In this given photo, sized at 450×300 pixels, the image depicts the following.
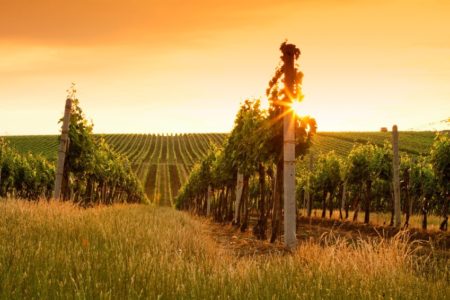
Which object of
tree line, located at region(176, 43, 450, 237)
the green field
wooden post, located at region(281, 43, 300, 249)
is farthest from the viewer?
the green field

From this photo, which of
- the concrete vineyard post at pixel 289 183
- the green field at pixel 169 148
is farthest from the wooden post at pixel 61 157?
the green field at pixel 169 148

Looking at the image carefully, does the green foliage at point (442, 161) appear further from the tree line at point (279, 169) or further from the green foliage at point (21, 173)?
the green foliage at point (21, 173)

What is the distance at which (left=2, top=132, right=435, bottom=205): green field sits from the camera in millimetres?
93188

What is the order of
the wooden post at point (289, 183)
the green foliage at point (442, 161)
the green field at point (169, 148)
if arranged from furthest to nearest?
the green field at point (169, 148) < the green foliage at point (442, 161) < the wooden post at point (289, 183)

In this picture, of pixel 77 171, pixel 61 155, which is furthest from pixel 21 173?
pixel 61 155

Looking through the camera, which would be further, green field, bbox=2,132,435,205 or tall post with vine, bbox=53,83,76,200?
green field, bbox=2,132,435,205

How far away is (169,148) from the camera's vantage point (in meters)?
139

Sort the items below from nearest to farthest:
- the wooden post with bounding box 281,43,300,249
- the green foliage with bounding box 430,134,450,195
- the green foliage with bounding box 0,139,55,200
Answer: the wooden post with bounding box 281,43,300,249 < the green foliage with bounding box 430,134,450,195 < the green foliage with bounding box 0,139,55,200

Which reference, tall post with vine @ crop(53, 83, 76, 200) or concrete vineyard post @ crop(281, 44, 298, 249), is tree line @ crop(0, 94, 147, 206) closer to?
tall post with vine @ crop(53, 83, 76, 200)

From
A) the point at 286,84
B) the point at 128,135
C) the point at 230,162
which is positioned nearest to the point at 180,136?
the point at 128,135

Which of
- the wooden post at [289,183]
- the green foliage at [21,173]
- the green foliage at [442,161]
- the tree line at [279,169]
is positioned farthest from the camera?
the green foliage at [21,173]

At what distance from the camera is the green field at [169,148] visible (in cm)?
9319

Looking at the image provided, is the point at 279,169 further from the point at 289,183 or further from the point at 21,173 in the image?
the point at 21,173

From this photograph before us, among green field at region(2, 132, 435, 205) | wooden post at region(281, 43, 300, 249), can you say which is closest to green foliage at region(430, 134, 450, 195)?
wooden post at region(281, 43, 300, 249)
